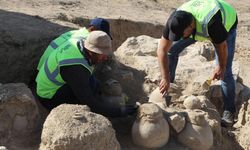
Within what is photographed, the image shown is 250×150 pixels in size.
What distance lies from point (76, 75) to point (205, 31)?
133 cm

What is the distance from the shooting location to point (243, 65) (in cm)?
766

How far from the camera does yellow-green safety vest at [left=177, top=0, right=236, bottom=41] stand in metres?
4.51

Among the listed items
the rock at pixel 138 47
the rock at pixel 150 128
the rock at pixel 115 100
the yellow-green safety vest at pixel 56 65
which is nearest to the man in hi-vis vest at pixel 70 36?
the yellow-green safety vest at pixel 56 65

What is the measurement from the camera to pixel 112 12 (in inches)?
357

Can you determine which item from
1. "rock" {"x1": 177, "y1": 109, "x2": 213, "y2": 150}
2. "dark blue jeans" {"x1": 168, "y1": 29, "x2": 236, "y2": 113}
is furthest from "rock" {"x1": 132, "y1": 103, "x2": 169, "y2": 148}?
"dark blue jeans" {"x1": 168, "y1": 29, "x2": 236, "y2": 113}

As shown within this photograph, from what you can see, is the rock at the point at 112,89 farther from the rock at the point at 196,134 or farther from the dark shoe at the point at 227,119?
the dark shoe at the point at 227,119

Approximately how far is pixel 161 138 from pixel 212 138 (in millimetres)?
586

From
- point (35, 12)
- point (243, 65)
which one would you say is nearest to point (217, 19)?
point (243, 65)

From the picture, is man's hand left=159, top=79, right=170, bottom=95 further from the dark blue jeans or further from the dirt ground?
the dirt ground

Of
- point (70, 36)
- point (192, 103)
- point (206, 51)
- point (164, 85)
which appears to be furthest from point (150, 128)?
point (206, 51)

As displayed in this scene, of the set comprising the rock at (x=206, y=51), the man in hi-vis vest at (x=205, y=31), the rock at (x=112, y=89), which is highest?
the man in hi-vis vest at (x=205, y=31)

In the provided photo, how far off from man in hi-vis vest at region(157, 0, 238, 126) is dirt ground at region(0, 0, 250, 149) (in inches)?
62.1

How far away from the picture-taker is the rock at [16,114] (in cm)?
417

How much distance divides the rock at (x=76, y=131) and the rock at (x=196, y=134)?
86cm
